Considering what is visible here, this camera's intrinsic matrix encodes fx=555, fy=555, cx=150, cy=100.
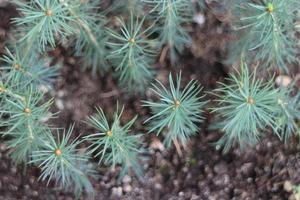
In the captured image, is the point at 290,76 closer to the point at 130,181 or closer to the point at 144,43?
the point at 144,43

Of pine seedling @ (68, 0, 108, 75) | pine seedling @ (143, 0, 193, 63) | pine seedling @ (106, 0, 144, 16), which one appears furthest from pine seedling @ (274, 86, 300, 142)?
pine seedling @ (68, 0, 108, 75)

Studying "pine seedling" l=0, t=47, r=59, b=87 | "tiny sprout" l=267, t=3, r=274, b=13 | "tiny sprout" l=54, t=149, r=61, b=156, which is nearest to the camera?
"tiny sprout" l=267, t=3, r=274, b=13

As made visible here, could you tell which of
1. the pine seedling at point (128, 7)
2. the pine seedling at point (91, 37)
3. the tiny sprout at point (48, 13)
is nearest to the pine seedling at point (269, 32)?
the pine seedling at point (128, 7)

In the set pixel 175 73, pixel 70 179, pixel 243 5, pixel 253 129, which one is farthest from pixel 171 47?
pixel 70 179

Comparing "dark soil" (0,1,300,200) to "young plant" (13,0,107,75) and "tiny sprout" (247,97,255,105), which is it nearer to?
"young plant" (13,0,107,75)

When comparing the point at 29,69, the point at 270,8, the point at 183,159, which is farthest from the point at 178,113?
the point at 29,69

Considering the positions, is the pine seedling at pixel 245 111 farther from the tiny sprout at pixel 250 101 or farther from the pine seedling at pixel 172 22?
Result: the pine seedling at pixel 172 22
